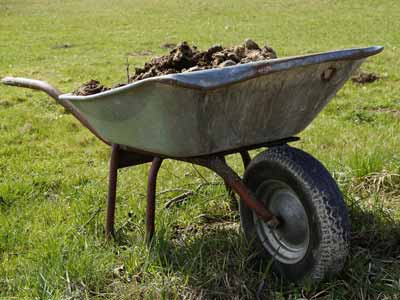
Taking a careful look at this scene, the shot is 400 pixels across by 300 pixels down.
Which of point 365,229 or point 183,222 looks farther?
point 183,222

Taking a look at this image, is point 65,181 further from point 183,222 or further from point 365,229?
point 365,229

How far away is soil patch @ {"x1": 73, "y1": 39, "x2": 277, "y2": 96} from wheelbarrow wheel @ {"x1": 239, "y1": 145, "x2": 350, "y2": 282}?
56cm

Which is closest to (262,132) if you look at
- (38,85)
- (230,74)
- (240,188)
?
(240,188)

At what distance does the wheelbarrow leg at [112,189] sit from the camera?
109 inches

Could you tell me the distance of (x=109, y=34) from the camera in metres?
14.6

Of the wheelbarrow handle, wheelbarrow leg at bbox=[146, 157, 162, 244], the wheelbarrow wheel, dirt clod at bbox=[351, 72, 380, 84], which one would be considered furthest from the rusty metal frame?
dirt clod at bbox=[351, 72, 380, 84]

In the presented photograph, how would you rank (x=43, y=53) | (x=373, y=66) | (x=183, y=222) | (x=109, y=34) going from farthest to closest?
(x=109, y=34) → (x=43, y=53) → (x=373, y=66) → (x=183, y=222)

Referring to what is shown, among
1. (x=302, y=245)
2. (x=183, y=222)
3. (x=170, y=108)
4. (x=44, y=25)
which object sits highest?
(x=170, y=108)

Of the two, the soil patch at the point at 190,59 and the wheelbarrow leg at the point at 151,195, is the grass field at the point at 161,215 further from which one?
the soil patch at the point at 190,59

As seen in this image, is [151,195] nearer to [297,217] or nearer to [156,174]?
[156,174]

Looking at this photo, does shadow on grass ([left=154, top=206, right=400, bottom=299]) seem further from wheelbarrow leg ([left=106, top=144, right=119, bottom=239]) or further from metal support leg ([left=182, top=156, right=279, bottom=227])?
wheelbarrow leg ([left=106, top=144, right=119, bottom=239])

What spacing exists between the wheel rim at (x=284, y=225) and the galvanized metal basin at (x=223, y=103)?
0.25 meters

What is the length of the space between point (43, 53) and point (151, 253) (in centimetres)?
978

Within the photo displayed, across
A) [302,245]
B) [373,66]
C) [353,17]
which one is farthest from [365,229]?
[353,17]
